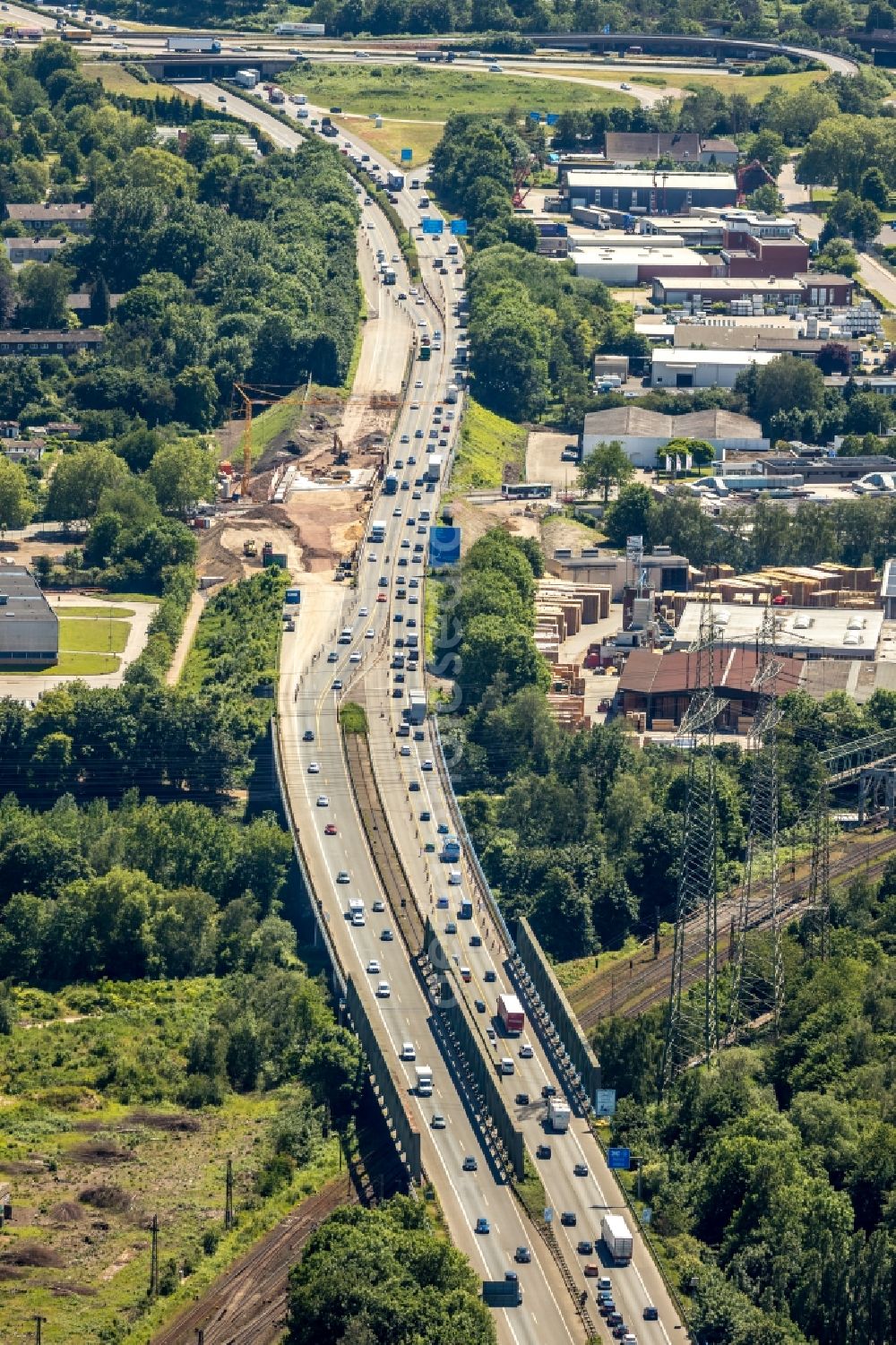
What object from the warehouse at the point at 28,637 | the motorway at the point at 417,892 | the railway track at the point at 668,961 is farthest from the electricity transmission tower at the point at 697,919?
the warehouse at the point at 28,637

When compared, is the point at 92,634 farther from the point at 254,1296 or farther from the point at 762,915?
the point at 254,1296

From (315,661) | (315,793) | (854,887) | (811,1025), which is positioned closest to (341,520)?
(315,661)

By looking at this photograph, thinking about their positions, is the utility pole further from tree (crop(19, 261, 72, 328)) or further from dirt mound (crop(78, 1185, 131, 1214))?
tree (crop(19, 261, 72, 328))

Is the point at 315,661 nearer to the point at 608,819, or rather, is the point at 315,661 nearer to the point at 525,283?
the point at 608,819

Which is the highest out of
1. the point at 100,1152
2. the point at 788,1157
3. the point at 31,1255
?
the point at 788,1157

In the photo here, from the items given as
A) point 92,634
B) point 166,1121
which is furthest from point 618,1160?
point 92,634

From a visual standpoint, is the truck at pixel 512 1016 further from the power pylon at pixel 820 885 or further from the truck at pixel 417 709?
the truck at pixel 417 709
